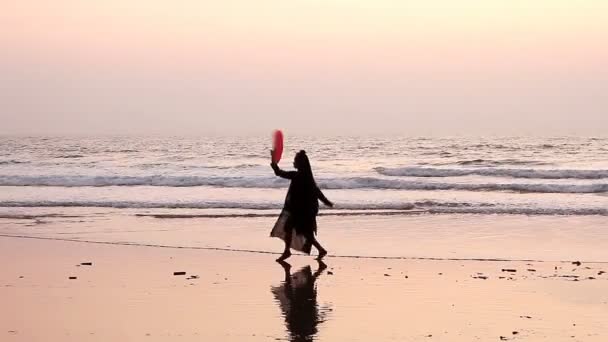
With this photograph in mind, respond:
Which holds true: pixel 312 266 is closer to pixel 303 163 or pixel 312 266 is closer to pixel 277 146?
pixel 303 163

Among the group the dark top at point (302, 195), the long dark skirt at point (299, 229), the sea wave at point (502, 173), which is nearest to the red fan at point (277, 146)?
the dark top at point (302, 195)

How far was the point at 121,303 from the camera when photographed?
8.37 meters

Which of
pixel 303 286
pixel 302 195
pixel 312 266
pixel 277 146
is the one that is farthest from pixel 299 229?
pixel 303 286

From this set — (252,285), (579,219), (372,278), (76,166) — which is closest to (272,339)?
(252,285)

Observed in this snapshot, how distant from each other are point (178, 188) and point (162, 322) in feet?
66.6

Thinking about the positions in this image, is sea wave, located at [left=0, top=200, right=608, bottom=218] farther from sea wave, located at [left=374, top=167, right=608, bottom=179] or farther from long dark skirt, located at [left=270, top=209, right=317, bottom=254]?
sea wave, located at [left=374, top=167, right=608, bottom=179]

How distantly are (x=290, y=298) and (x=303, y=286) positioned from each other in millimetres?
846

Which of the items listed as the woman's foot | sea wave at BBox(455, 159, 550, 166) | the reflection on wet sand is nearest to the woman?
the woman's foot

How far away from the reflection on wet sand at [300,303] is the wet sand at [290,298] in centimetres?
1

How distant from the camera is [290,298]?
29.1ft

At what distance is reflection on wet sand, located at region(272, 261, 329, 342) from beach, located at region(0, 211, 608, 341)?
0.02 m

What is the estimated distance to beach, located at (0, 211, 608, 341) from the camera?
731cm

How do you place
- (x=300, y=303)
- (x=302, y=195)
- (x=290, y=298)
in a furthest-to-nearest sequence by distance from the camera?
(x=302, y=195) < (x=290, y=298) < (x=300, y=303)

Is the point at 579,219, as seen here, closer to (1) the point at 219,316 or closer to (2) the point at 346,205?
(2) the point at 346,205
